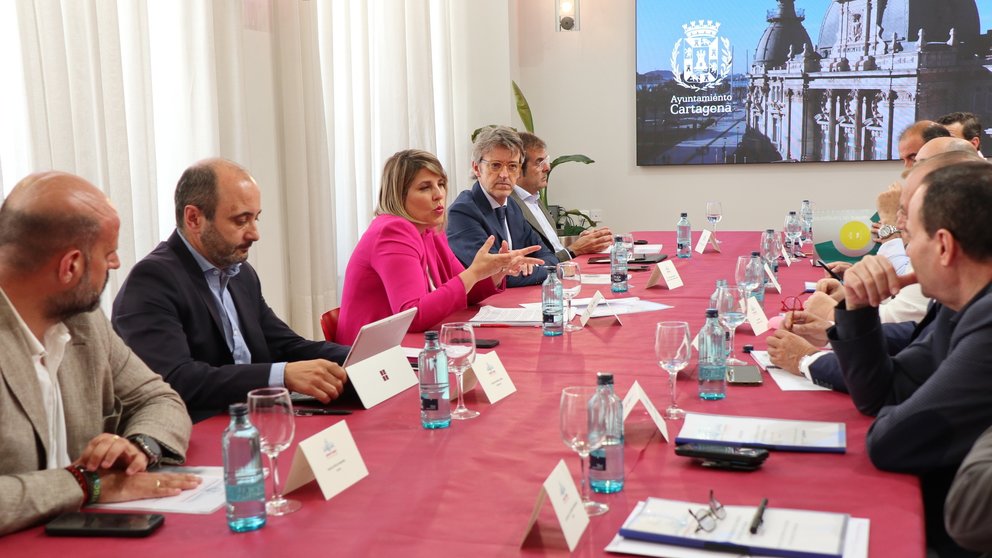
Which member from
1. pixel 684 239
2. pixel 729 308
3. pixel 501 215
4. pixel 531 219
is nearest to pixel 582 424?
pixel 729 308

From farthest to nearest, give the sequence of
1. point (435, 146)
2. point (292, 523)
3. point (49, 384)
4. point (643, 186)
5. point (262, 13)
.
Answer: point (643, 186) → point (435, 146) → point (262, 13) → point (49, 384) → point (292, 523)

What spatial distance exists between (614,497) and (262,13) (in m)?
3.63

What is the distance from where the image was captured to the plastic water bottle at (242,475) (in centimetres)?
148

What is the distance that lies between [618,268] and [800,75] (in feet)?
14.8

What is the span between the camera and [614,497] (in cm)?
159

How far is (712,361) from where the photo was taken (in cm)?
225

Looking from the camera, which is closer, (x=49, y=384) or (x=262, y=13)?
(x=49, y=384)

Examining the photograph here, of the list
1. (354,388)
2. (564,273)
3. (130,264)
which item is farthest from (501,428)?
(130,264)

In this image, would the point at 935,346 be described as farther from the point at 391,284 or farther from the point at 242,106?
the point at 242,106

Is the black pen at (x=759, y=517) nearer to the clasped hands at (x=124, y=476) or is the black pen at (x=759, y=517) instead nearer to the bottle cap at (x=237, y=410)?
the bottle cap at (x=237, y=410)

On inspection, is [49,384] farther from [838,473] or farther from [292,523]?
[838,473]

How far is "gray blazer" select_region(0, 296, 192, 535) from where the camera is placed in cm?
153

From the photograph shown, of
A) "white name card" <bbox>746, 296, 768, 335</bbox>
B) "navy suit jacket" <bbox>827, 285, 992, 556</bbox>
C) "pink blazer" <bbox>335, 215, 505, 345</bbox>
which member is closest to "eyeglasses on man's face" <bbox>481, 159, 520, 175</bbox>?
"pink blazer" <bbox>335, 215, 505, 345</bbox>

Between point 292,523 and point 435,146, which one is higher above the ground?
point 435,146
